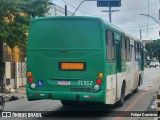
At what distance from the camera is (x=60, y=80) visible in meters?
12.4

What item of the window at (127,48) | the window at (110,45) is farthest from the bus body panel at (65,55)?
the window at (127,48)

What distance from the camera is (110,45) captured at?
43.8 feet

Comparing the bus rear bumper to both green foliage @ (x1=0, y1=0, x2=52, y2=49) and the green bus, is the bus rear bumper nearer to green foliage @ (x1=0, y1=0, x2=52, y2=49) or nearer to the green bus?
the green bus

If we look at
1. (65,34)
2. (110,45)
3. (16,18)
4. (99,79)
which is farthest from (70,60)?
(16,18)

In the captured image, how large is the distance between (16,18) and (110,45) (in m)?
10.3

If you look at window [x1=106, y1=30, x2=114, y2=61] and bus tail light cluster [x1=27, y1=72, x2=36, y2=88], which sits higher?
window [x1=106, y1=30, x2=114, y2=61]

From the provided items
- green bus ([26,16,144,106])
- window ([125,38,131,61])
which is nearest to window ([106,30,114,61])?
green bus ([26,16,144,106])

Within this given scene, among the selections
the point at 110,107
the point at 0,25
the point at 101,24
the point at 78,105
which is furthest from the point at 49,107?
the point at 0,25

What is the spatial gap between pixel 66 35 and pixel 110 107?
173 inches

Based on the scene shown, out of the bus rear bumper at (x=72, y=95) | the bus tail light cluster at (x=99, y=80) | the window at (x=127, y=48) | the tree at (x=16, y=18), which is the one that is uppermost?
the tree at (x=16, y=18)

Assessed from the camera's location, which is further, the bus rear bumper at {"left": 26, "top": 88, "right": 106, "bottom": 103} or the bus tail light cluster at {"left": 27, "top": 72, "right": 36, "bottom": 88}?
the bus tail light cluster at {"left": 27, "top": 72, "right": 36, "bottom": 88}

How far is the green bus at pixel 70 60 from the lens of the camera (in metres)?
12.2

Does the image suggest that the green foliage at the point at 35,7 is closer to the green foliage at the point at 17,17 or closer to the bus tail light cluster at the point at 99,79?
the green foliage at the point at 17,17

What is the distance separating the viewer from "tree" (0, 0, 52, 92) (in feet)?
70.3
